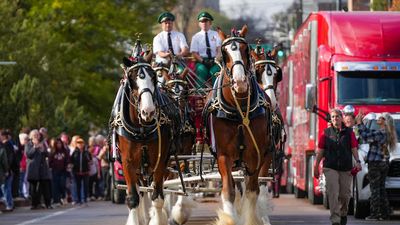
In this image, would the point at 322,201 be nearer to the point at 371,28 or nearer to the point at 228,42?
the point at 371,28

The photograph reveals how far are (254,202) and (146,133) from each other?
5.61ft

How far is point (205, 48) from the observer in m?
22.8

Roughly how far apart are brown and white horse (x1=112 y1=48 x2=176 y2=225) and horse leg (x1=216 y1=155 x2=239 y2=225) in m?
1.05

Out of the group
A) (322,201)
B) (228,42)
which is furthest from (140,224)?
(322,201)

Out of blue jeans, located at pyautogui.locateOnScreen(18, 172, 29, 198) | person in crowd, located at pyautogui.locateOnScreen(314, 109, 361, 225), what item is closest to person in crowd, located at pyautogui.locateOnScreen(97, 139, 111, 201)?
blue jeans, located at pyautogui.locateOnScreen(18, 172, 29, 198)

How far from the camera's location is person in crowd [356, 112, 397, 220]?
2511 centimetres

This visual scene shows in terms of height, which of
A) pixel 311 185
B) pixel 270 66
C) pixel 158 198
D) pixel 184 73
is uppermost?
pixel 270 66

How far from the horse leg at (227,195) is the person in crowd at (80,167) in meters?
18.6

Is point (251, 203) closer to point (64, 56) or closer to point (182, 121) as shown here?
point (182, 121)

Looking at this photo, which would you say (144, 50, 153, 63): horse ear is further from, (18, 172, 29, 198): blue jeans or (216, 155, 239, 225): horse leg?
(18, 172, 29, 198): blue jeans

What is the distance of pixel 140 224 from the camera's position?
19.1m

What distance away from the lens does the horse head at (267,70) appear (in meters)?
21.9

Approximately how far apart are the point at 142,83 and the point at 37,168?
1518cm

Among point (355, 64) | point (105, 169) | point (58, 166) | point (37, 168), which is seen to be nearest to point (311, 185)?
point (355, 64)
